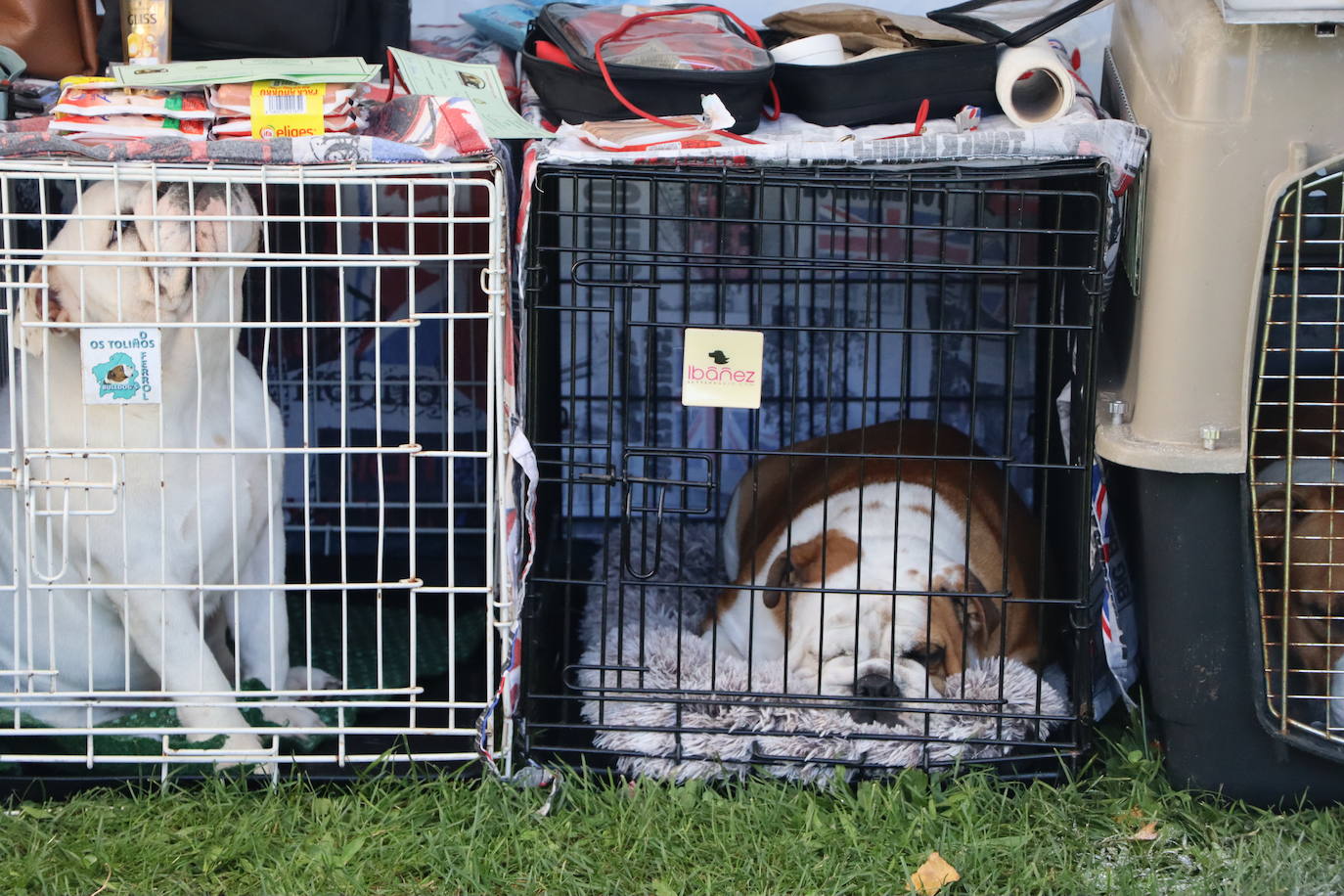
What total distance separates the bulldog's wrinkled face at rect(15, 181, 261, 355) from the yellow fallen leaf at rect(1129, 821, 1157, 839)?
6.45 ft

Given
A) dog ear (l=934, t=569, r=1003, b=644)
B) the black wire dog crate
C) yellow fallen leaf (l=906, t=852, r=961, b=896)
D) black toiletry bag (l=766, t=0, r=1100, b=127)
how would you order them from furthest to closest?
1. dog ear (l=934, t=569, r=1003, b=644)
2. black toiletry bag (l=766, t=0, r=1100, b=127)
3. the black wire dog crate
4. yellow fallen leaf (l=906, t=852, r=961, b=896)

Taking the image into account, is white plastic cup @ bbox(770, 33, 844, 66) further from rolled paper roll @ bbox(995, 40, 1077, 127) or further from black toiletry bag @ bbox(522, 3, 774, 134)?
rolled paper roll @ bbox(995, 40, 1077, 127)

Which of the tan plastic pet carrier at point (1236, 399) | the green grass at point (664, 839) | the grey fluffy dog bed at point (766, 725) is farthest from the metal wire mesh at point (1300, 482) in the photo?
the grey fluffy dog bed at point (766, 725)

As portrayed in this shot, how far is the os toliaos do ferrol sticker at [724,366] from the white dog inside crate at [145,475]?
84 centimetres

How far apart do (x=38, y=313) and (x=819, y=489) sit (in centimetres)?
187

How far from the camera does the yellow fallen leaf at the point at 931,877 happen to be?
87.1 inches

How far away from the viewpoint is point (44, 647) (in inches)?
108

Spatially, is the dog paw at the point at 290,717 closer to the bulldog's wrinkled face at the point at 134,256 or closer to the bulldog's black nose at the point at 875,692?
the bulldog's wrinkled face at the point at 134,256

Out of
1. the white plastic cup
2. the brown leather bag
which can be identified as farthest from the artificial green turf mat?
the white plastic cup

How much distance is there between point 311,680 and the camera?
2885mm

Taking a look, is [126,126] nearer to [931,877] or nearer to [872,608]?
[872,608]

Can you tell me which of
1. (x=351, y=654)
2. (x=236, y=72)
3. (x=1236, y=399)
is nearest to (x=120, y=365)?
→ (x=236, y=72)

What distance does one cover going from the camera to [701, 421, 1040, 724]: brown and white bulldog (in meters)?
2.72

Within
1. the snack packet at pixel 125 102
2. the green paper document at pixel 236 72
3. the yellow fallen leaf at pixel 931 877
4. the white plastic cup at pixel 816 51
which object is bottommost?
the yellow fallen leaf at pixel 931 877
